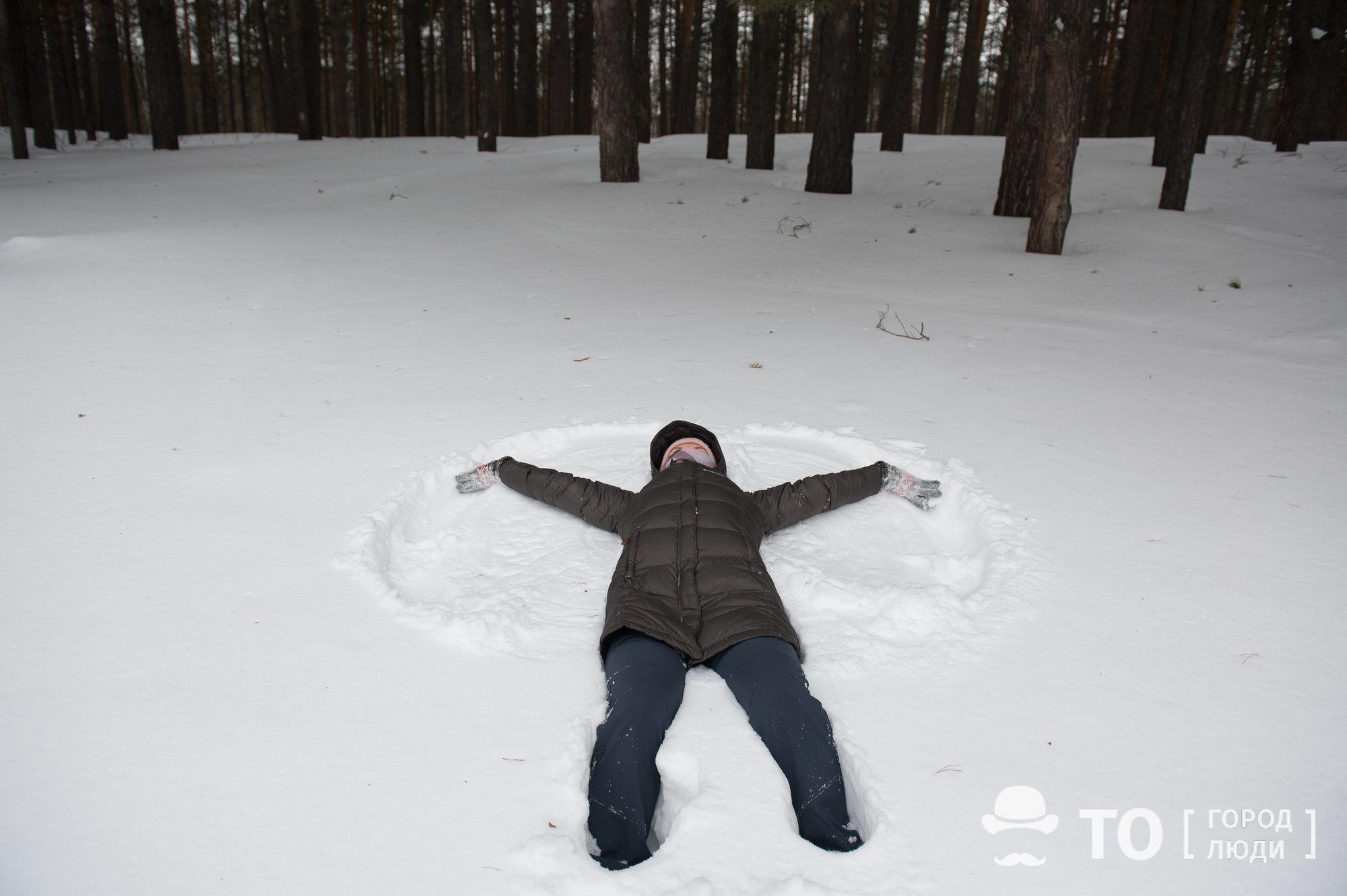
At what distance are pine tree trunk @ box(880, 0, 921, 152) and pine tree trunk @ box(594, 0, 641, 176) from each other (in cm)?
549

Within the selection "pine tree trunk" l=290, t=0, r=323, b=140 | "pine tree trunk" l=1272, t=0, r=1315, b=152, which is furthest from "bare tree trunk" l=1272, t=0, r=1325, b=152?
"pine tree trunk" l=290, t=0, r=323, b=140

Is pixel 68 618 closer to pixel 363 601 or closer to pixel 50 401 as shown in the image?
pixel 363 601

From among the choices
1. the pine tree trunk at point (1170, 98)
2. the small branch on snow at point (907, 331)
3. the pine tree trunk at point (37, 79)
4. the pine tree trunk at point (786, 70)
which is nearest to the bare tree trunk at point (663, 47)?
the pine tree trunk at point (786, 70)

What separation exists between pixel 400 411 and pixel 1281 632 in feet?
13.9

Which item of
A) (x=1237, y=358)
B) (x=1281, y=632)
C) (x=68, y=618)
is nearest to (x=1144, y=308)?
(x=1237, y=358)

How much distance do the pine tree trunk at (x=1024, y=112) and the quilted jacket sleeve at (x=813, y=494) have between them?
6113 millimetres

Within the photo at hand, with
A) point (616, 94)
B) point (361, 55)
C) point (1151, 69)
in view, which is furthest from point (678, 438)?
point (361, 55)

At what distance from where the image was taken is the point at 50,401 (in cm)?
427

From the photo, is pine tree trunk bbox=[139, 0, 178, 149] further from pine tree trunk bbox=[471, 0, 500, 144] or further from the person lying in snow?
the person lying in snow

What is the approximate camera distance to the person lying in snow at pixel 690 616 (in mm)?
2127

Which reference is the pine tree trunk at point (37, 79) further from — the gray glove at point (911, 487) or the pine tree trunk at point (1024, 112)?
the gray glove at point (911, 487)

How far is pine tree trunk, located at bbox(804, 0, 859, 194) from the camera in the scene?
9484 millimetres

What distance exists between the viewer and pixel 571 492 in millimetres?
3512

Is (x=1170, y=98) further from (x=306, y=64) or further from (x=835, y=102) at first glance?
(x=306, y=64)
